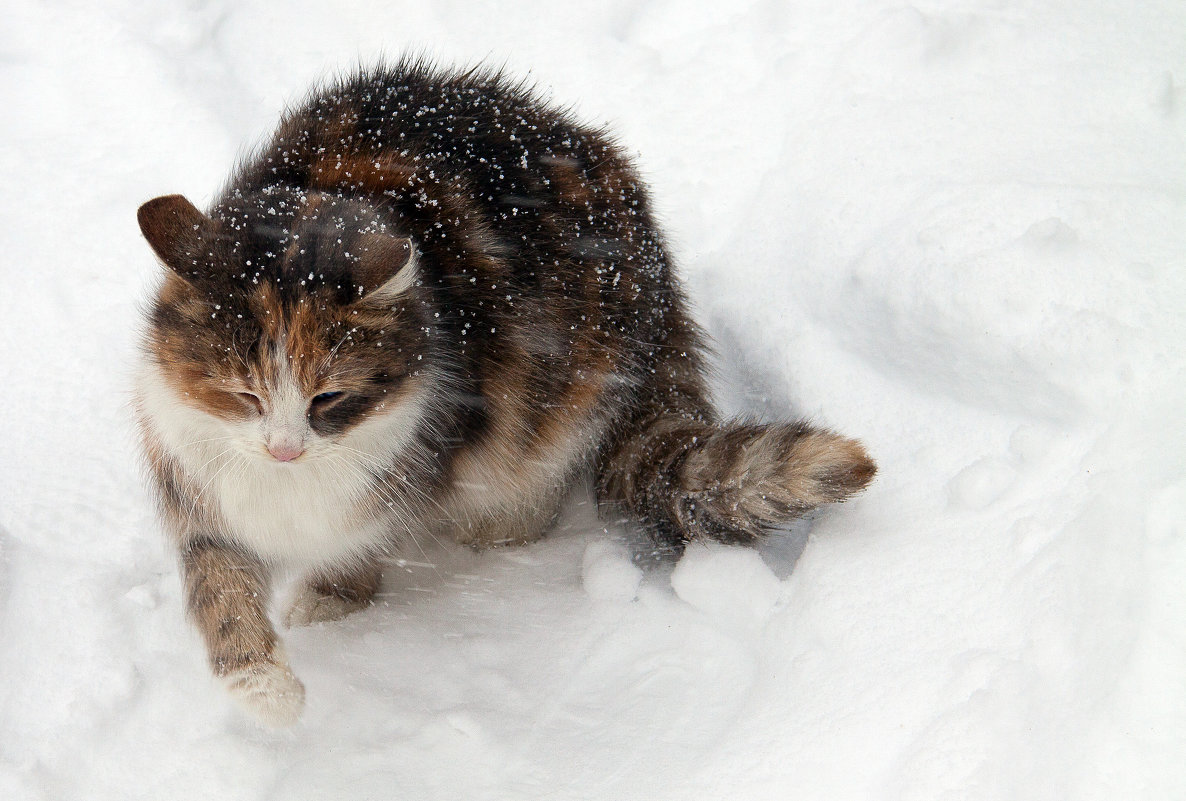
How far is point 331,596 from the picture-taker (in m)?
2.55

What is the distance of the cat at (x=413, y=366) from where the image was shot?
1.87 m

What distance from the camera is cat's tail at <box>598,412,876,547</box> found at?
7.04 ft

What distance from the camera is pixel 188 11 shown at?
3.69m

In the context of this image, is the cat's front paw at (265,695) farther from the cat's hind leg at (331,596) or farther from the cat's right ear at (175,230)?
the cat's right ear at (175,230)

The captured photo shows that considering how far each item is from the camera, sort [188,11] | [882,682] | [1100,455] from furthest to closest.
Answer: [188,11] → [1100,455] → [882,682]

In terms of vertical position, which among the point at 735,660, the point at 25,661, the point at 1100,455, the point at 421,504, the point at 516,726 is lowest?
the point at 25,661

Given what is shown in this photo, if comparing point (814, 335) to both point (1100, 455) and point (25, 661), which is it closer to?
point (1100, 455)

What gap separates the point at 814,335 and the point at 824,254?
0.28m

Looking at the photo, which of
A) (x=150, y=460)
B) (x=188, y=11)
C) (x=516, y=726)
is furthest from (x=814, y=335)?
(x=188, y=11)

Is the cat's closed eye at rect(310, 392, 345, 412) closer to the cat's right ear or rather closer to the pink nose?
the pink nose

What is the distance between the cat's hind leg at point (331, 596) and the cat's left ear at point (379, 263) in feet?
2.86

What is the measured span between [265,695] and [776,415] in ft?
4.82

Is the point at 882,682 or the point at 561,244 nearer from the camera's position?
the point at 882,682

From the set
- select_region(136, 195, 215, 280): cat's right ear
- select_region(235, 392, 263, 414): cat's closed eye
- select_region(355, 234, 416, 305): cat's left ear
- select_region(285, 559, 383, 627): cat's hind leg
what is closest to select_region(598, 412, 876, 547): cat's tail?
select_region(285, 559, 383, 627): cat's hind leg
